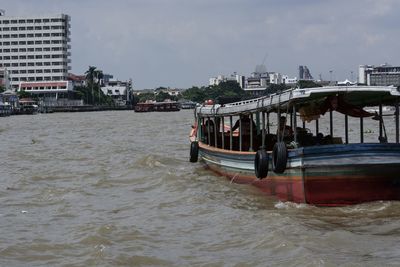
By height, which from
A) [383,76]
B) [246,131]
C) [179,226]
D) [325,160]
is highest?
[383,76]

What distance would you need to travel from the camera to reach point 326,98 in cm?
1266

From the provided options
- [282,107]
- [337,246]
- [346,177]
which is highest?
[282,107]

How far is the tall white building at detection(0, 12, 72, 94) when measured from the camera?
144375 mm

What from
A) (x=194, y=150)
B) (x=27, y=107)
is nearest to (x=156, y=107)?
(x=27, y=107)

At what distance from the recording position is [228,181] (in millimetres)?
15648

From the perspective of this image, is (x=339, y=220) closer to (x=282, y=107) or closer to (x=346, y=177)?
(x=346, y=177)

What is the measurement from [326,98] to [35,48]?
138767 millimetres

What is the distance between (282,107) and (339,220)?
268 cm

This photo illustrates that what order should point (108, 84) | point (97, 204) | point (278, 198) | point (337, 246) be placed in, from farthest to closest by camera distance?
1. point (108, 84)
2. point (97, 204)
3. point (278, 198)
4. point (337, 246)

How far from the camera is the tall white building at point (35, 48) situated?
5684 inches

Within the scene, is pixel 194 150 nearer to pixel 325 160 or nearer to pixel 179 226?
pixel 179 226

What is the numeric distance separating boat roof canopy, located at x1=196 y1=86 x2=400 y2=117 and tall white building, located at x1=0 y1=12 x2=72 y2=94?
133m

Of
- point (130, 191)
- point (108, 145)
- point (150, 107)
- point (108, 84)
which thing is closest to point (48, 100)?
point (150, 107)

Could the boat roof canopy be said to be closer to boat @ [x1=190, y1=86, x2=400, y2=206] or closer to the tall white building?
boat @ [x1=190, y1=86, x2=400, y2=206]
